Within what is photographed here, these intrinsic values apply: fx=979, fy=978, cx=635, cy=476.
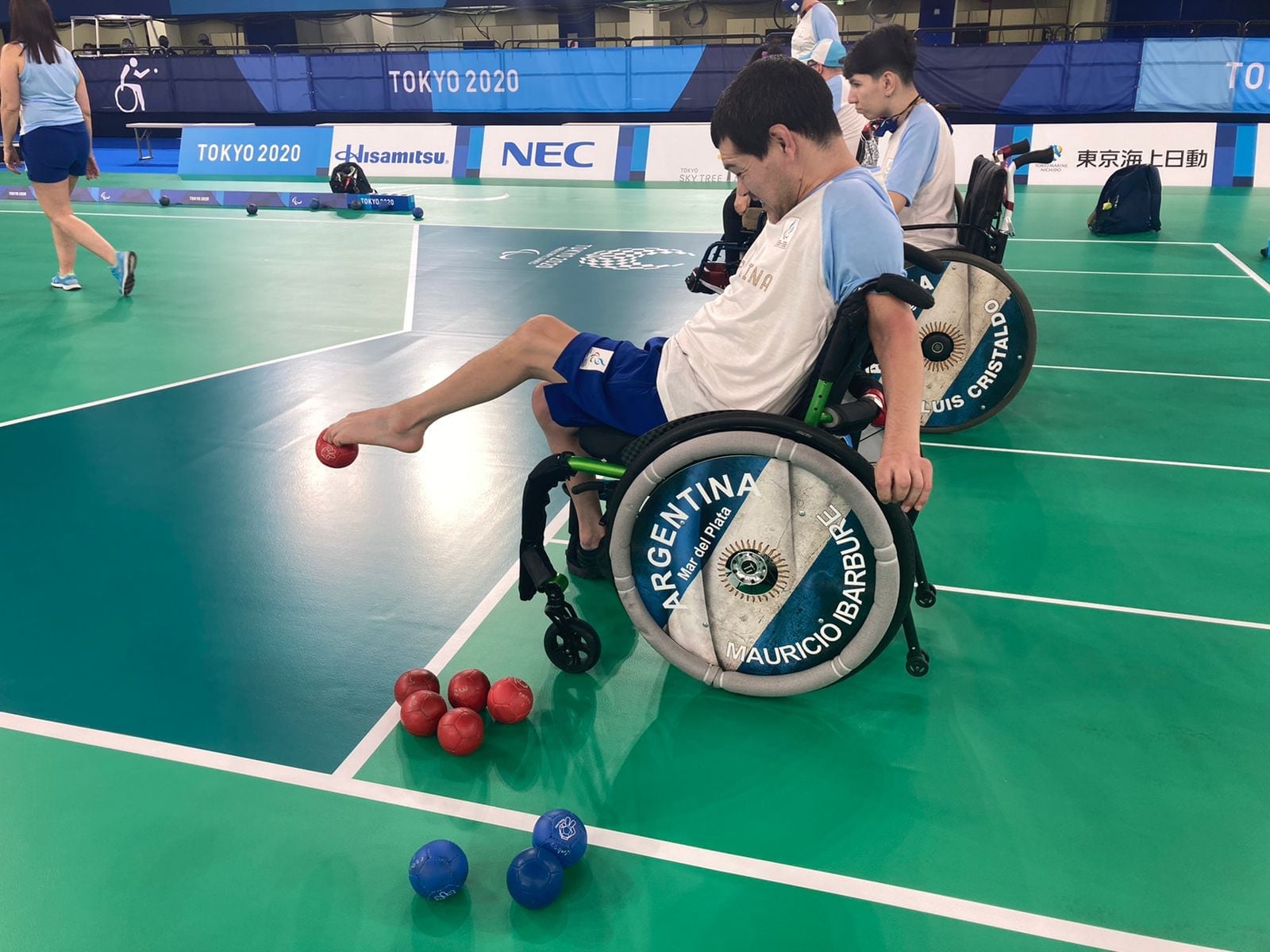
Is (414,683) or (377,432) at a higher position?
(377,432)

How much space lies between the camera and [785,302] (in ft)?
7.41

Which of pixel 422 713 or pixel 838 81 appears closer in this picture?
pixel 422 713

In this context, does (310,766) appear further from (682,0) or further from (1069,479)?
(682,0)

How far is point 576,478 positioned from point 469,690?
82 cm

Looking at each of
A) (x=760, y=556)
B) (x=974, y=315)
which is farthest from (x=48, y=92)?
(x=760, y=556)

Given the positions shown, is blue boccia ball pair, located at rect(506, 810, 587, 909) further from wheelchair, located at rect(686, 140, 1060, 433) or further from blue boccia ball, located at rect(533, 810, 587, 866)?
wheelchair, located at rect(686, 140, 1060, 433)

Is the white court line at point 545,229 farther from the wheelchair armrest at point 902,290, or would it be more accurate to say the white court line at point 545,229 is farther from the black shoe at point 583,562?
the wheelchair armrest at point 902,290

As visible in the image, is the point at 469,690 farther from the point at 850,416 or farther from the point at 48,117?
the point at 48,117

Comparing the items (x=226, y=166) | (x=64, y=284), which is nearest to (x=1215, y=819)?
(x=64, y=284)

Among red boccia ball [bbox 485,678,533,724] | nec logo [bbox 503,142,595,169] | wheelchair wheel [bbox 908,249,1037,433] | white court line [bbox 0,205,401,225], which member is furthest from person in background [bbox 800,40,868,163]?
nec logo [bbox 503,142,595,169]

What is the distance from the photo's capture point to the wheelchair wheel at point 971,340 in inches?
157

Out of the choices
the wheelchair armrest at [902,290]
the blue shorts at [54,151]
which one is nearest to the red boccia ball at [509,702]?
the wheelchair armrest at [902,290]

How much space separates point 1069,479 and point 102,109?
20.0 metres

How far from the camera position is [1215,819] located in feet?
6.93
